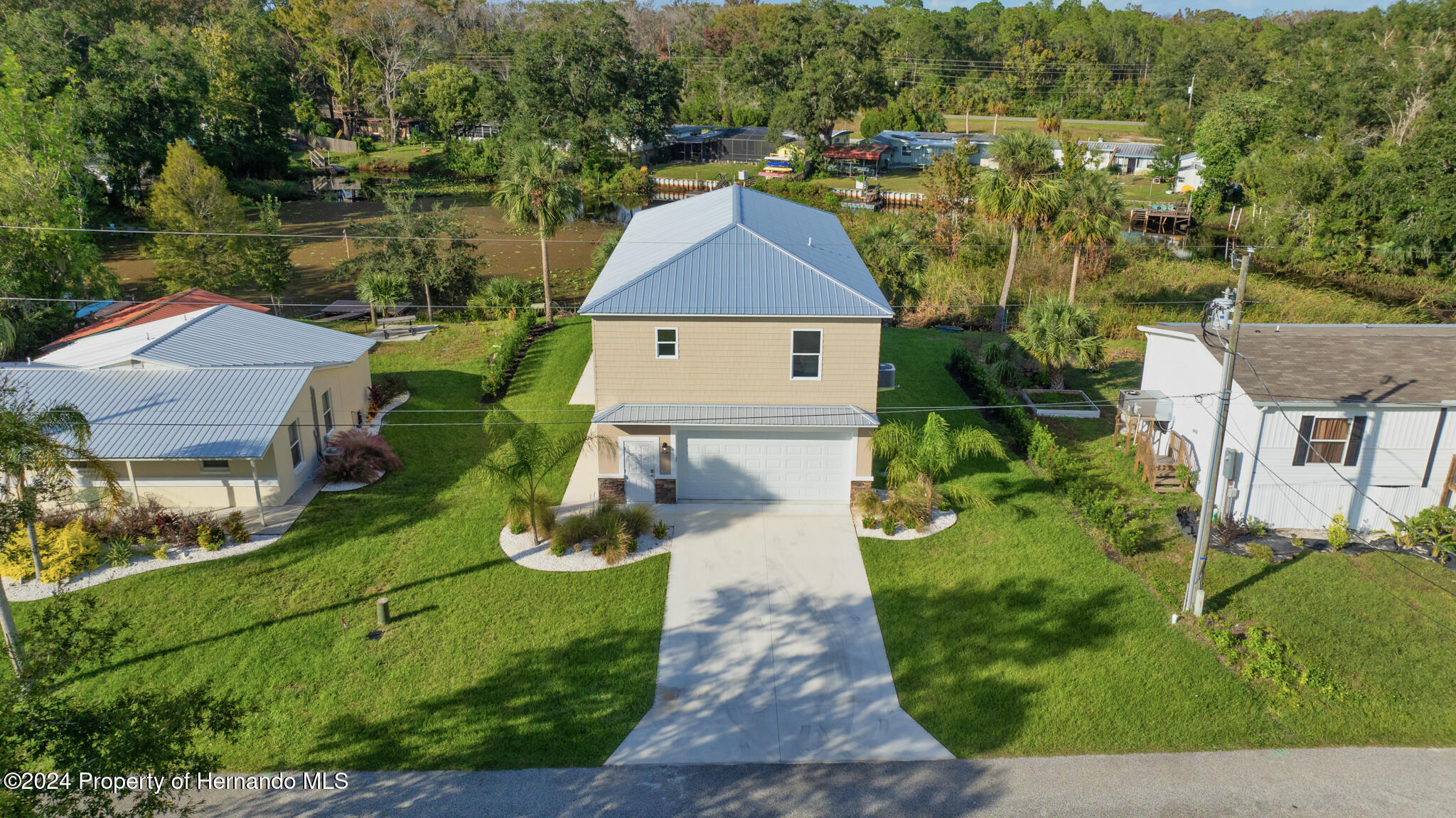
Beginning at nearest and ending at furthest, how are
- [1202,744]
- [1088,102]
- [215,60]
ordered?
1. [1202,744]
2. [215,60]
3. [1088,102]

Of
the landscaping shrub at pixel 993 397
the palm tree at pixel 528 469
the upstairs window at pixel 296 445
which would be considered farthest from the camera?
the landscaping shrub at pixel 993 397

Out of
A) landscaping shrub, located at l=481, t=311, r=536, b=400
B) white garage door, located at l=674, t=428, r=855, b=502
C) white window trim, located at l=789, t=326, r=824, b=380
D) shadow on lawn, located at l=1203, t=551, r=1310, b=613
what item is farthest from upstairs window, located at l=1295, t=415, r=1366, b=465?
landscaping shrub, located at l=481, t=311, r=536, b=400


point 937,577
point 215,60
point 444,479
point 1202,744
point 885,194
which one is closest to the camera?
point 1202,744

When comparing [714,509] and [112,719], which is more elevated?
[112,719]

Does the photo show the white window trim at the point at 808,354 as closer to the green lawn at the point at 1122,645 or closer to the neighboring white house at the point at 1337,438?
the green lawn at the point at 1122,645

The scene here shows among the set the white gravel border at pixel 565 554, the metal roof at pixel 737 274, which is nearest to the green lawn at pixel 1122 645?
the white gravel border at pixel 565 554

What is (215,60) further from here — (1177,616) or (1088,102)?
(1088,102)

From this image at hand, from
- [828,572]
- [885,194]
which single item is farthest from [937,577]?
[885,194]
